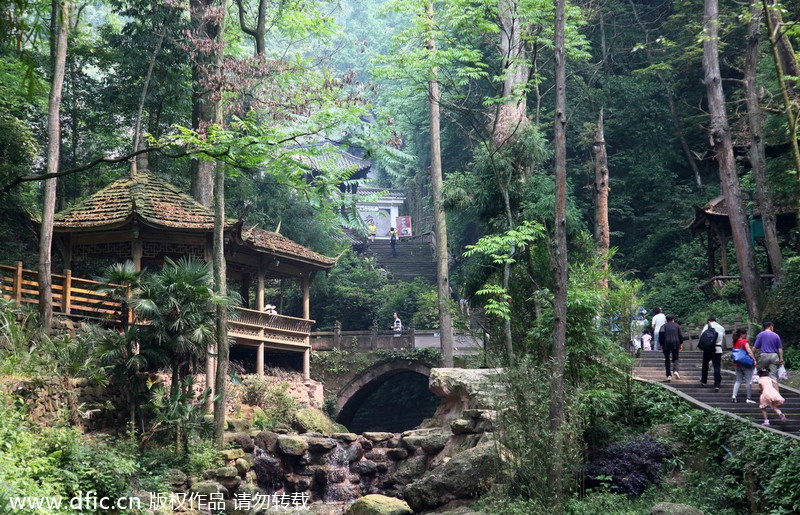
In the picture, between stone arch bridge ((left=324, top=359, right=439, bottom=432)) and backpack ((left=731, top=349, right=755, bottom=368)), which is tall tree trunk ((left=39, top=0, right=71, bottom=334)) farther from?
stone arch bridge ((left=324, top=359, right=439, bottom=432))

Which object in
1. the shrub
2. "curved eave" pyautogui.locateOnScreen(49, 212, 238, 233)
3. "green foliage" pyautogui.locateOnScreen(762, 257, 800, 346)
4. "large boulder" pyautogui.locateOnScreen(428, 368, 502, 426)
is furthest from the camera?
"curved eave" pyautogui.locateOnScreen(49, 212, 238, 233)

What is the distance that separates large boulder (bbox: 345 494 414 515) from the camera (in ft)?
49.4

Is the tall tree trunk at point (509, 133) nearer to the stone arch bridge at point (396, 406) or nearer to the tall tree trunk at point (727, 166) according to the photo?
the tall tree trunk at point (727, 166)

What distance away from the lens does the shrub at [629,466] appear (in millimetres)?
12938

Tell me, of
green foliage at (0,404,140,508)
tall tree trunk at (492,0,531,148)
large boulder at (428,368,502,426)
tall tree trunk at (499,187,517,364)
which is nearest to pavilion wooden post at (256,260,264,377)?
large boulder at (428,368,502,426)

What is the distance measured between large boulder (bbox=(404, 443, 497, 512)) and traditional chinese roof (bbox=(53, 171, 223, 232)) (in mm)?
8648

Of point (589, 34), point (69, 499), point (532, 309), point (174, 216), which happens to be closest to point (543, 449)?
point (532, 309)

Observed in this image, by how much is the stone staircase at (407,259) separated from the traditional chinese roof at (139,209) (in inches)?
785

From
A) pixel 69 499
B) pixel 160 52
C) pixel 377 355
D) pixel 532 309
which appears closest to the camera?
pixel 69 499

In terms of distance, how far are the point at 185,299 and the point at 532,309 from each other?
7220 mm

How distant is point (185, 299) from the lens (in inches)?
627

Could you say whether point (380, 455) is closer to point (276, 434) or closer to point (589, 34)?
point (276, 434)

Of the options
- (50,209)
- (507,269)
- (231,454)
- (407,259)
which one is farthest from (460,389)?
(407,259)

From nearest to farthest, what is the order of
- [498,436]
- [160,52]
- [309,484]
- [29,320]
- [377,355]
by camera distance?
[498,436] < [29,320] < [309,484] < [160,52] < [377,355]
